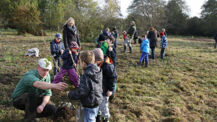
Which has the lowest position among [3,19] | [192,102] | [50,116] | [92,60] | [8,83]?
[192,102]

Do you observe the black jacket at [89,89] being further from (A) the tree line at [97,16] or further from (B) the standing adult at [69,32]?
(A) the tree line at [97,16]

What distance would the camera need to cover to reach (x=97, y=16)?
50.3 feet

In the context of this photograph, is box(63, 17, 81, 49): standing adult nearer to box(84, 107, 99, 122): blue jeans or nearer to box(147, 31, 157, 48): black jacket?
box(84, 107, 99, 122): blue jeans

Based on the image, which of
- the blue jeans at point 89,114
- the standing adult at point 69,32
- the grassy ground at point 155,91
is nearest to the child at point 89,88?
the blue jeans at point 89,114

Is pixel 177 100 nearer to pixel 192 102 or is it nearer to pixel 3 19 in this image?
pixel 192 102

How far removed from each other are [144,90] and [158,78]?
148 centimetres

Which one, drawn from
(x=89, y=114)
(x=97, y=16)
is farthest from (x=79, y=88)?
(x=97, y=16)

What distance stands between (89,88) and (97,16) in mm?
13290

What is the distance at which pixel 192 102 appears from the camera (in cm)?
518

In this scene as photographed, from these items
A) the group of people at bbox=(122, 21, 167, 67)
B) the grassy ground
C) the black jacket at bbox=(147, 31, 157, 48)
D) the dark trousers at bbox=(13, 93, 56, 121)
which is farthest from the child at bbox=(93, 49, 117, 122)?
the black jacket at bbox=(147, 31, 157, 48)

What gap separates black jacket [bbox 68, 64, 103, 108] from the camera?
9.11ft

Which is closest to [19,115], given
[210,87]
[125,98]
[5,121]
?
[5,121]

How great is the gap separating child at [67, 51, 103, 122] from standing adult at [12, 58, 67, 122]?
506 millimetres

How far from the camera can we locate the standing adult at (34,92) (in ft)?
9.84
